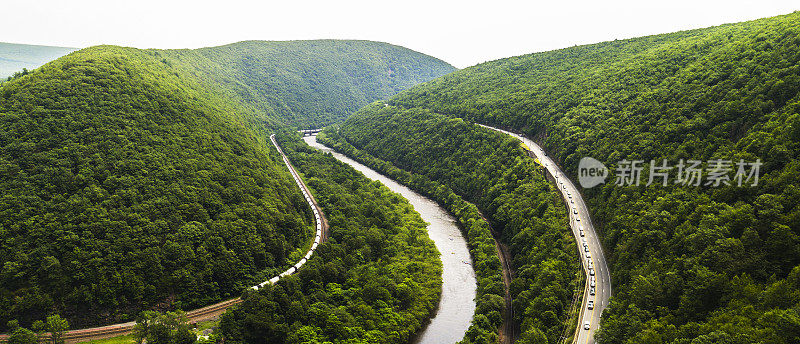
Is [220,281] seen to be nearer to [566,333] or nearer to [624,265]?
Answer: [566,333]

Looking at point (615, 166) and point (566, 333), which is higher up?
point (615, 166)

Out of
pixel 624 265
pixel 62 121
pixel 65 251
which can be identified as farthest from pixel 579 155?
pixel 62 121

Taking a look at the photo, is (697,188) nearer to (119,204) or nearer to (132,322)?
(132,322)

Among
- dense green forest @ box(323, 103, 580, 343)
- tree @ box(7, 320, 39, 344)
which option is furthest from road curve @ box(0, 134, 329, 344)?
dense green forest @ box(323, 103, 580, 343)
